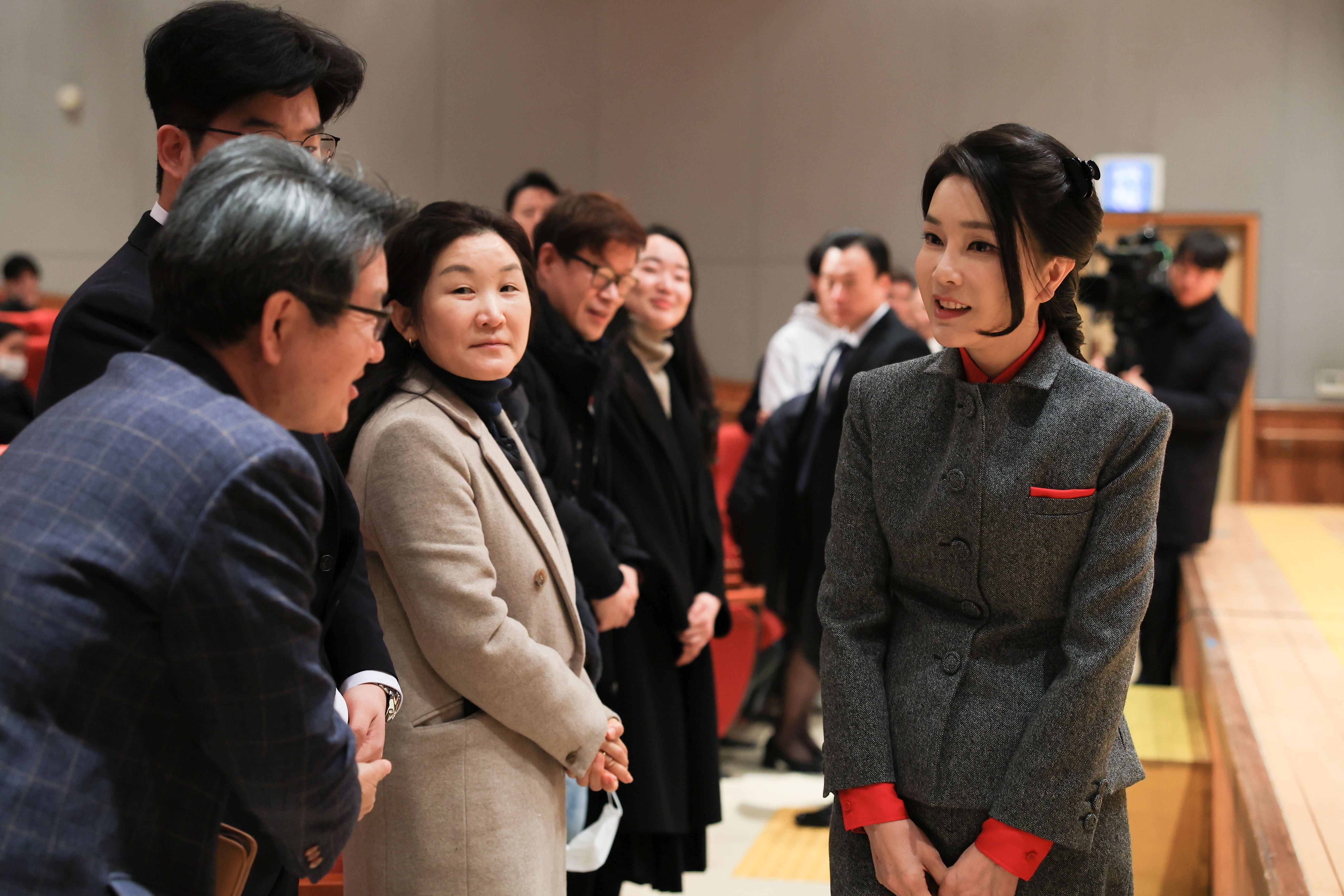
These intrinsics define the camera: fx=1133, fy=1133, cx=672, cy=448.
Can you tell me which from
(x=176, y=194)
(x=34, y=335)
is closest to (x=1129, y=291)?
(x=176, y=194)

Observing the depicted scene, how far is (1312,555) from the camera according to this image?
15.5ft

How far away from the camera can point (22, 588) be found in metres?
0.87

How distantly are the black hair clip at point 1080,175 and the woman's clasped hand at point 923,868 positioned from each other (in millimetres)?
739

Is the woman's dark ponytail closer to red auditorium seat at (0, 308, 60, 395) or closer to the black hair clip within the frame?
the black hair clip

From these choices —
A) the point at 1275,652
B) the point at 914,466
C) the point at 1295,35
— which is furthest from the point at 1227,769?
the point at 1295,35

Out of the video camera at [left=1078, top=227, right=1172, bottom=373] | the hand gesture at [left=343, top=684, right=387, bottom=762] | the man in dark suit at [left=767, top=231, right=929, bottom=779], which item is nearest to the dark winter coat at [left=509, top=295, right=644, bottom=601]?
the hand gesture at [left=343, top=684, right=387, bottom=762]

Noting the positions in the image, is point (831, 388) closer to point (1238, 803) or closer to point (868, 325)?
point (868, 325)

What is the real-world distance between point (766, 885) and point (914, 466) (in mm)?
2054

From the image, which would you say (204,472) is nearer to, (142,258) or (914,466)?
(142,258)

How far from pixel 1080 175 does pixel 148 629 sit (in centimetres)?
105

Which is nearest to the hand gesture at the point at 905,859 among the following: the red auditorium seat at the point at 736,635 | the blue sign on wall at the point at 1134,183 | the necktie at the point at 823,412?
the necktie at the point at 823,412

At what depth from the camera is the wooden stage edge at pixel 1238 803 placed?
177cm

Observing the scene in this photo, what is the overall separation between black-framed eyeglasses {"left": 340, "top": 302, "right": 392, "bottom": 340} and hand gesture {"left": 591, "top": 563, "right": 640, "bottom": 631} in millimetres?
1038

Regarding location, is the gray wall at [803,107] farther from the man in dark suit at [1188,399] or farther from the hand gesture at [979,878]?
the hand gesture at [979,878]
